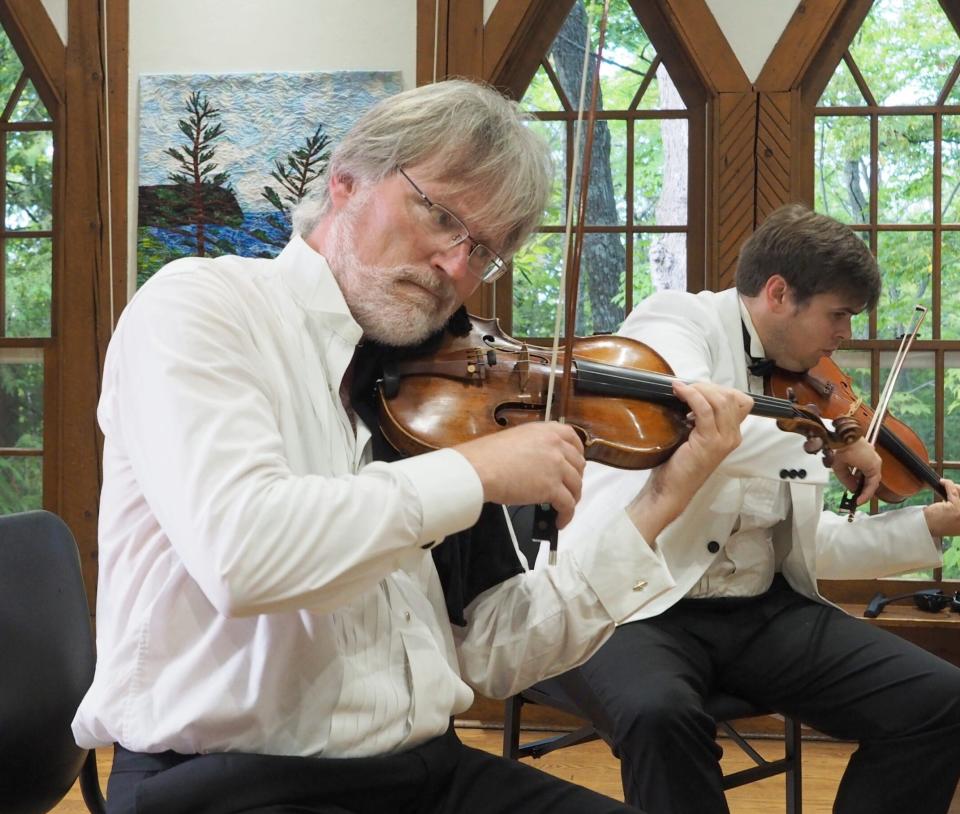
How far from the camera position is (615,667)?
204 cm

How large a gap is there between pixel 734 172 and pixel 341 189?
7.83 feet

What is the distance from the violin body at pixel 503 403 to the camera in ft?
4.70

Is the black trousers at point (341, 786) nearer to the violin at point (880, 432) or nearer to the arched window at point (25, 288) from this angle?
the violin at point (880, 432)

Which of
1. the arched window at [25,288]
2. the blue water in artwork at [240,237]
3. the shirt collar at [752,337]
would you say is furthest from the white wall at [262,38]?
the shirt collar at [752,337]

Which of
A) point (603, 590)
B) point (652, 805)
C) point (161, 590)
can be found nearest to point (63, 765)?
point (161, 590)

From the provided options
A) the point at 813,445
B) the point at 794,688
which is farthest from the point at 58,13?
the point at 794,688

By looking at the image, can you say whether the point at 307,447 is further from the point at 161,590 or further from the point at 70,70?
the point at 70,70

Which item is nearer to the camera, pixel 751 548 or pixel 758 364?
pixel 751 548

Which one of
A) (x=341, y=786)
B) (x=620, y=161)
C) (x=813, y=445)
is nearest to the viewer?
(x=341, y=786)

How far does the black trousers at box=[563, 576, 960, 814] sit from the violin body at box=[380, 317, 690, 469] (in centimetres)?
50

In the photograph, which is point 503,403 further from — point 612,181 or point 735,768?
point 612,181

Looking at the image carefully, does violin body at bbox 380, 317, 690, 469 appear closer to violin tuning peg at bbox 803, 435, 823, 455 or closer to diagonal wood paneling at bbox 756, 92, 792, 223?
violin tuning peg at bbox 803, 435, 823, 455

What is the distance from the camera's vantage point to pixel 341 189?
146cm

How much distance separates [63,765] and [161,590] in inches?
20.8
